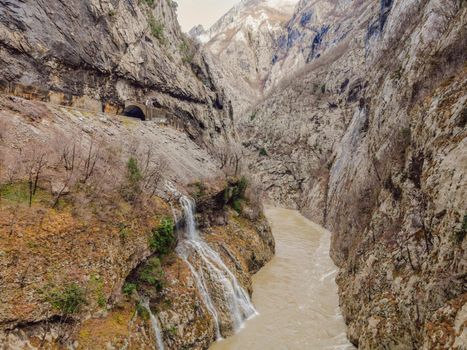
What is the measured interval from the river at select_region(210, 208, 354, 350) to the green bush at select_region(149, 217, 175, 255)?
4788 millimetres

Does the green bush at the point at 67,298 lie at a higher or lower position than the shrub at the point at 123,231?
lower

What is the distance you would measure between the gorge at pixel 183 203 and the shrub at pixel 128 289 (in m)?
0.05

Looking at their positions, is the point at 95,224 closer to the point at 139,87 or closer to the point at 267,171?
the point at 139,87

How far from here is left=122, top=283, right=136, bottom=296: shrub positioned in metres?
12.9

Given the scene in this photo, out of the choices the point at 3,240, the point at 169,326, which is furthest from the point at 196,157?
the point at 3,240

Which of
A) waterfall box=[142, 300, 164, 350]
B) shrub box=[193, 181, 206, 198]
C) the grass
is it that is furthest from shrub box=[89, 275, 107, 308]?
shrub box=[193, 181, 206, 198]

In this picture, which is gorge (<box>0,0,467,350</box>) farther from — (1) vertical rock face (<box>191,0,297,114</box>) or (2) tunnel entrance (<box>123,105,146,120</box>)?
(1) vertical rock face (<box>191,0,297,114</box>)

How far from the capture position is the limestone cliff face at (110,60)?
66.2 feet

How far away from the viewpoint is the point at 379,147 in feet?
69.4

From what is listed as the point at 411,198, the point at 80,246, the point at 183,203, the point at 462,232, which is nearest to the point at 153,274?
the point at 80,246

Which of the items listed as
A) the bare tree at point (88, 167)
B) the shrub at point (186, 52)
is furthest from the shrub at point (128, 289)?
the shrub at point (186, 52)

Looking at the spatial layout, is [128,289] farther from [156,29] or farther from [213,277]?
[156,29]

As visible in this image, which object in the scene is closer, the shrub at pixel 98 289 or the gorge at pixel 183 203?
the gorge at pixel 183 203

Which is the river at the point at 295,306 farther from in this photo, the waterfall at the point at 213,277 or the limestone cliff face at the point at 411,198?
the limestone cliff face at the point at 411,198
